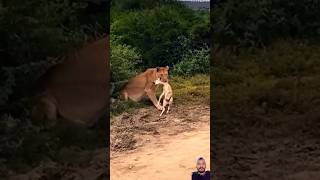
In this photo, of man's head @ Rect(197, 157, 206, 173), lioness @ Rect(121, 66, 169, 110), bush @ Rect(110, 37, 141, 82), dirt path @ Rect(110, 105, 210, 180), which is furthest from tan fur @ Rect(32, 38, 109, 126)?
Answer: man's head @ Rect(197, 157, 206, 173)

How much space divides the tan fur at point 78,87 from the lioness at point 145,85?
0.19m

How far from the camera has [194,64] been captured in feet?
17.8

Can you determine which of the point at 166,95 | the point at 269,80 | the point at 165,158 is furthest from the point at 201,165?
the point at 269,80

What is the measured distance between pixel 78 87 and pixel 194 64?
1.06 metres

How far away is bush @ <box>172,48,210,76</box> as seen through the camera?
5.43m

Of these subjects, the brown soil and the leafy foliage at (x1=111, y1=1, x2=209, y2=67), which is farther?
the brown soil

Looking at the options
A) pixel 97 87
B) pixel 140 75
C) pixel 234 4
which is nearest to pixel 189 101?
pixel 140 75

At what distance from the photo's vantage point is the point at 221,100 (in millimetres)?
5926

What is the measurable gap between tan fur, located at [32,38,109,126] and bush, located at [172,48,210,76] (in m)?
0.62

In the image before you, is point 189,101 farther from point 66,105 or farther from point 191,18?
point 66,105

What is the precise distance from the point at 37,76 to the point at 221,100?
1692 millimetres

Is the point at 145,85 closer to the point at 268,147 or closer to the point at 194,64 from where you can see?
the point at 194,64

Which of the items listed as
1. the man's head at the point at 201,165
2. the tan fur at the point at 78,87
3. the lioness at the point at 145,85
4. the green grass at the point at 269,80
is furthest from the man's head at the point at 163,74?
the man's head at the point at 201,165

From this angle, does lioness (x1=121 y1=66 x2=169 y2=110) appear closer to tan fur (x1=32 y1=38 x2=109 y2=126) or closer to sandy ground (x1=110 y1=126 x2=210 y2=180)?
tan fur (x1=32 y1=38 x2=109 y2=126)
